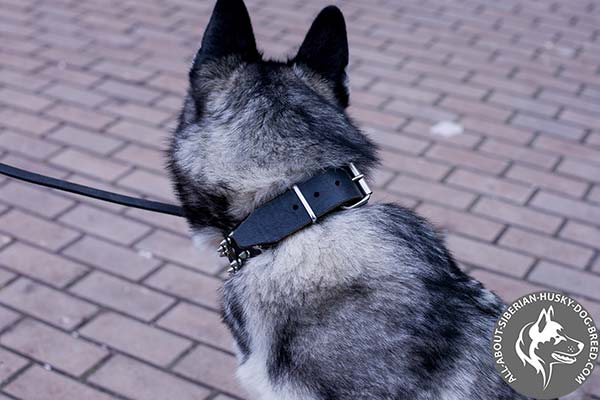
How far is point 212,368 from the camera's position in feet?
11.2

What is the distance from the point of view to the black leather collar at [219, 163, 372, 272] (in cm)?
229

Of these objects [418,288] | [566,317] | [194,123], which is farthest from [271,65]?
[566,317]

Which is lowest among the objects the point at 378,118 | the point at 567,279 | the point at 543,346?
the point at 567,279

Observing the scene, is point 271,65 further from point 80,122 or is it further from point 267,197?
point 80,122

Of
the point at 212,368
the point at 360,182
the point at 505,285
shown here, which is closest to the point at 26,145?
the point at 212,368

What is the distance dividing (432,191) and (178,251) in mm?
1402

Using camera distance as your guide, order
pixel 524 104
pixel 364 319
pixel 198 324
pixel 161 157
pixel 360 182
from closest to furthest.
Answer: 1. pixel 364 319
2. pixel 360 182
3. pixel 198 324
4. pixel 161 157
5. pixel 524 104

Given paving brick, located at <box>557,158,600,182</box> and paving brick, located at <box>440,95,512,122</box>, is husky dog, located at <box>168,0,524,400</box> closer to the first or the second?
paving brick, located at <box>557,158,600,182</box>

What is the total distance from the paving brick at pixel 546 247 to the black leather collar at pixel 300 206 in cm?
201

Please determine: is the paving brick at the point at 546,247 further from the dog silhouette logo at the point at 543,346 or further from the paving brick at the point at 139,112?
the paving brick at the point at 139,112

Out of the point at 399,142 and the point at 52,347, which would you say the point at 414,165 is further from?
the point at 52,347

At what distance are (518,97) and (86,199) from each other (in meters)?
2.81

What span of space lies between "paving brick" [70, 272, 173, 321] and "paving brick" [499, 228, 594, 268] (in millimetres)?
1693

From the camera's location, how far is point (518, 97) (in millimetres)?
5492
